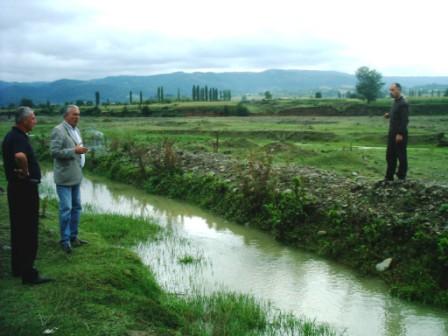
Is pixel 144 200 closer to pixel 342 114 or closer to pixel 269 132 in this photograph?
pixel 269 132

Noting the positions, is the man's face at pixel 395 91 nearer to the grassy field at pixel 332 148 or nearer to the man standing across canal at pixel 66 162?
the grassy field at pixel 332 148

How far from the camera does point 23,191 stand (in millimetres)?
6547

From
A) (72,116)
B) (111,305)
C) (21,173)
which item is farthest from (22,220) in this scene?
(72,116)

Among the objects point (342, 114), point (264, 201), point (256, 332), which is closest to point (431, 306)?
point (256, 332)

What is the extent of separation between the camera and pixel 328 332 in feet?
21.7

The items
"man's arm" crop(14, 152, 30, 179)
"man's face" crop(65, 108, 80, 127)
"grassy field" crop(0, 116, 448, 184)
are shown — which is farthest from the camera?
"grassy field" crop(0, 116, 448, 184)

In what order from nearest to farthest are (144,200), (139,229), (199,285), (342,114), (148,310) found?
1. (148,310)
2. (199,285)
3. (139,229)
4. (144,200)
5. (342,114)

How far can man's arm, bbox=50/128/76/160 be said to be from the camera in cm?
748

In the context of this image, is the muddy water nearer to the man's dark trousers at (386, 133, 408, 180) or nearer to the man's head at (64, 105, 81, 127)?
the man's dark trousers at (386, 133, 408, 180)

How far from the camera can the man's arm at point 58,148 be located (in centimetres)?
748

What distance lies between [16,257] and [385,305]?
5.72 m

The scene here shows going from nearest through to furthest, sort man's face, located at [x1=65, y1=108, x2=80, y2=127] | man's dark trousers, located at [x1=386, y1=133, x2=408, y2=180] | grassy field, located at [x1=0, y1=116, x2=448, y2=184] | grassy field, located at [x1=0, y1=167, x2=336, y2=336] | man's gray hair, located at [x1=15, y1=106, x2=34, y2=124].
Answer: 1. grassy field, located at [x1=0, y1=167, x2=336, y2=336]
2. man's gray hair, located at [x1=15, y1=106, x2=34, y2=124]
3. man's face, located at [x1=65, y1=108, x2=80, y2=127]
4. man's dark trousers, located at [x1=386, y1=133, x2=408, y2=180]
5. grassy field, located at [x1=0, y1=116, x2=448, y2=184]

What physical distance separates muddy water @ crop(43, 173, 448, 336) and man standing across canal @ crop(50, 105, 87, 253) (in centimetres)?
199

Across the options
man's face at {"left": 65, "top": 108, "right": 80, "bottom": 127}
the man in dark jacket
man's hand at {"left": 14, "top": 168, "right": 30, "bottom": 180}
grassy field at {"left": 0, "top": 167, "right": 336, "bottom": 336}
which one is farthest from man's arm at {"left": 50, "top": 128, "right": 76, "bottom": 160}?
the man in dark jacket
